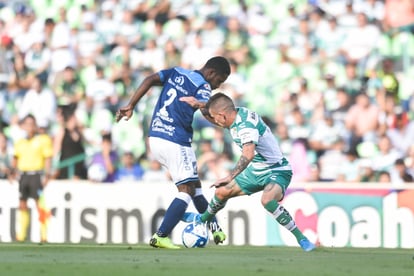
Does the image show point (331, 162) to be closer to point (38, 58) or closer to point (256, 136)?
point (38, 58)

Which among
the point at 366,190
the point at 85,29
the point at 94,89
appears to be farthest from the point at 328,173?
the point at 85,29

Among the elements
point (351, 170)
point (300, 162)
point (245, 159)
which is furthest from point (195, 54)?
point (245, 159)

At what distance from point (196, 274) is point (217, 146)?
10.7m

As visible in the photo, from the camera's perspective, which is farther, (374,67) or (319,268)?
(374,67)

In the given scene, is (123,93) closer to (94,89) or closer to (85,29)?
(94,89)

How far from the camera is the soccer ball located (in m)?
13.4

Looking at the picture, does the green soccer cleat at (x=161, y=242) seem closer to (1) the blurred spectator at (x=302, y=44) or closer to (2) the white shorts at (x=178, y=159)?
(2) the white shorts at (x=178, y=159)

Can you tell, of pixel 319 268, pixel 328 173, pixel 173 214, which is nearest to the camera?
pixel 319 268

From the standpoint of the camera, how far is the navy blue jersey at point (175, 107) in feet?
43.2

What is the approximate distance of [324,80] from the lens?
827 inches

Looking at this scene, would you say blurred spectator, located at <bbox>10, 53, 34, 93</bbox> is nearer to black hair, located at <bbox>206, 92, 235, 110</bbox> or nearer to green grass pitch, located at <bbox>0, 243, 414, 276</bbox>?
green grass pitch, located at <bbox>0, 243, 414, 276</bbox>

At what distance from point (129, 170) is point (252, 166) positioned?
7.44 m

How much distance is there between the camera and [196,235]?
1340 centimetres

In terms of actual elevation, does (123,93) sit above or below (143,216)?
above
